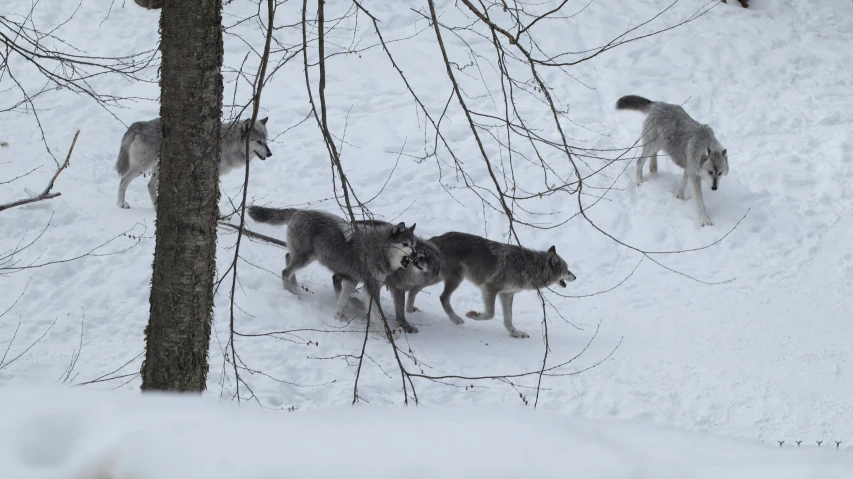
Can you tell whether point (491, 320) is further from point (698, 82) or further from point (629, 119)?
point (698, 82)

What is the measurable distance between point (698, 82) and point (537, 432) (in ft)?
52.9

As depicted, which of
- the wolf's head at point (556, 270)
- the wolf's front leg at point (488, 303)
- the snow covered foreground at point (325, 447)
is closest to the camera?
the snow covered foreground at point (325, 447)

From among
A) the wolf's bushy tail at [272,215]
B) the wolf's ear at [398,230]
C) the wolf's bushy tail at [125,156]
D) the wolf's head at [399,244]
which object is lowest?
the wolf's head at [399,244]

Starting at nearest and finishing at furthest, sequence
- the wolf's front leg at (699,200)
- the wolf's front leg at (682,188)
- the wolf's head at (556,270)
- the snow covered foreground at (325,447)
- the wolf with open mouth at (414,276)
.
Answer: the snow covered foreground at (325,447), the wolf with open mouth at (414,276), the wolf's head at (556,270), the wolf's front leg at (699,200), the wolf's front leg at (682,188)

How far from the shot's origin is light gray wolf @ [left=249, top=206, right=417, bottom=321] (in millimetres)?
9344

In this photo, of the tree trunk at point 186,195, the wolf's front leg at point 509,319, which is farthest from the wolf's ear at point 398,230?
the tree trunk at point 186,195

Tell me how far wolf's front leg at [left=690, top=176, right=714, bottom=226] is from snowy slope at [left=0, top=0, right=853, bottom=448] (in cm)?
24

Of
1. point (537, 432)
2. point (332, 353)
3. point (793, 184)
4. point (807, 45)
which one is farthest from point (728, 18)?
point (537, 432)

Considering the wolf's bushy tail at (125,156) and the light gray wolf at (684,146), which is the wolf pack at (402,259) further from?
the light gray wolf at (684,146)

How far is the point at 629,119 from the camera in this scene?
15477 millimetres

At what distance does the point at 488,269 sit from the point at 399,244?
130 cm

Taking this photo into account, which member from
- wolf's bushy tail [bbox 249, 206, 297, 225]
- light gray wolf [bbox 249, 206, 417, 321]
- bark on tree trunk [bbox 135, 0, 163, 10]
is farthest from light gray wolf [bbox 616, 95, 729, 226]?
bark on tree trunk [bbox 135, 0, 163, 10]

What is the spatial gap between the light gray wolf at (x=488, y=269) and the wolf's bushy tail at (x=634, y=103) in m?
5.37

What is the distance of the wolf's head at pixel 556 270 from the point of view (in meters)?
10.4
